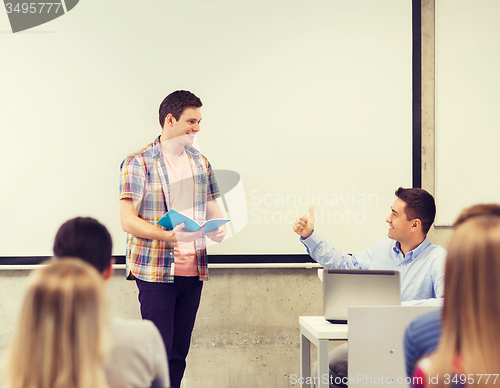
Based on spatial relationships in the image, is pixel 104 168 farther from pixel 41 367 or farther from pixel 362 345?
pixel 41 367

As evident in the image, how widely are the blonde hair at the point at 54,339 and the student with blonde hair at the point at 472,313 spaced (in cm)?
67

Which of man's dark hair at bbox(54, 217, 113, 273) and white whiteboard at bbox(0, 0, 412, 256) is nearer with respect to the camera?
man's dark hair at bbox(54, 217, 113, 273)

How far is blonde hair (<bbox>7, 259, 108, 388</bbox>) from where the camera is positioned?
780 mm

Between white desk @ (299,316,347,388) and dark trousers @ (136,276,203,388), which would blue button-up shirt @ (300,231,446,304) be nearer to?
white desk @ (299,316,347,388)

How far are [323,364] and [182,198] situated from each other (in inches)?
43.9

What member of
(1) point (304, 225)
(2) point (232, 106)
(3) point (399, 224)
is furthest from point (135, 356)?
(2) point (232, 106)

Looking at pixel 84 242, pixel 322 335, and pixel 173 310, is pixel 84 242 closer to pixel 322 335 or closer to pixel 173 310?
pixel 322 335

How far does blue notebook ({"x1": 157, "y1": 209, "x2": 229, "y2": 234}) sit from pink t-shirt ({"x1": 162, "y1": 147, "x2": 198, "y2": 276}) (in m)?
0.18

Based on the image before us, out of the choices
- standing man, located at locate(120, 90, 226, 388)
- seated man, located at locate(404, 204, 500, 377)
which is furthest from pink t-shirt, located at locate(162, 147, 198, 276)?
seated man, located at locate(404, 204, 500, 377)

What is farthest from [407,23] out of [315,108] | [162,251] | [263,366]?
[263,366]

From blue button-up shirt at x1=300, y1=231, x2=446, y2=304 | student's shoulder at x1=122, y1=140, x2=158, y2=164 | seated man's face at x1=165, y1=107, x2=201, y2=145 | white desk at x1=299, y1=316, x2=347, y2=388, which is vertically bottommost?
→ white desk at x1=299, y1=316, x2=347, y2=388

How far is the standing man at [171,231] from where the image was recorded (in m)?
2.18

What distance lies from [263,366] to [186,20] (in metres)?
2.44

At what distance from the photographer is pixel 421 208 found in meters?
2.23
